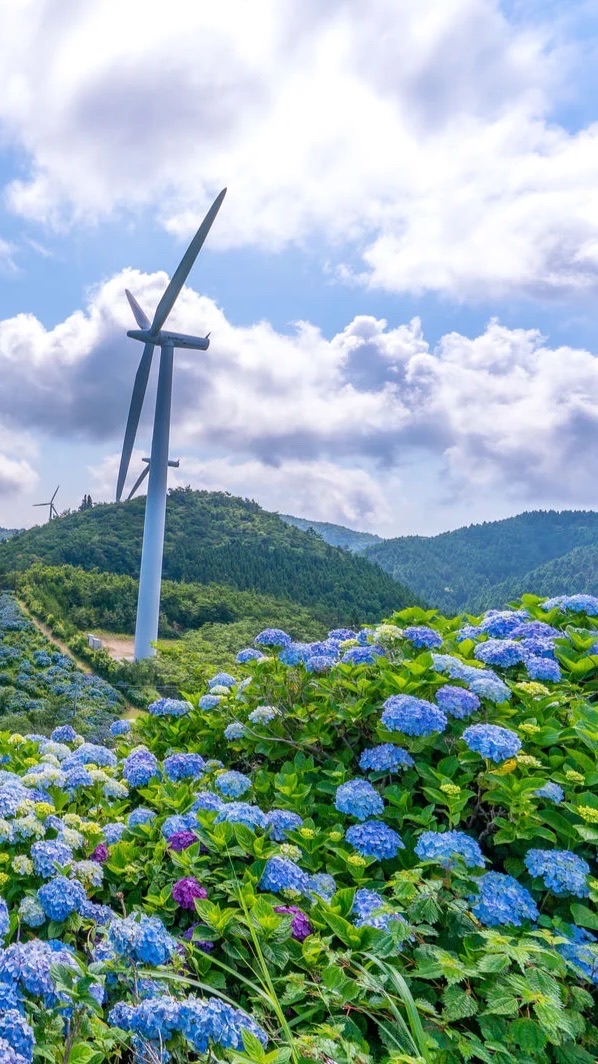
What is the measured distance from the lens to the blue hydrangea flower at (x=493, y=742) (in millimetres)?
2971

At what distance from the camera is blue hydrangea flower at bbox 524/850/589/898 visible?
261cm

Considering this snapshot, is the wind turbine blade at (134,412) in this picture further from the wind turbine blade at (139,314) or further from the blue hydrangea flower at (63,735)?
the blue hydrangea flower at (63,735)

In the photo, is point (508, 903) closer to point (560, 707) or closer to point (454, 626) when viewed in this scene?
point (560, 707)

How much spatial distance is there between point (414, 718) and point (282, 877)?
2.89 feet

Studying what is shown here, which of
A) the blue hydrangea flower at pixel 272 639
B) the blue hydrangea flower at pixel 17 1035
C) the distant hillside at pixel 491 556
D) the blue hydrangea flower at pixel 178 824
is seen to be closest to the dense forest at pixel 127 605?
the blue hydrangea flower at pixel 272 639

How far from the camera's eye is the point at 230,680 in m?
4.96

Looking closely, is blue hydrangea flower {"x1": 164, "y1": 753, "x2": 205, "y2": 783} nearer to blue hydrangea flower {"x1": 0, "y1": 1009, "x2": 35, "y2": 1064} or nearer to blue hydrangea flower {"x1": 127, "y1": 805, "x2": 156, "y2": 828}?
blue hydrangea flower {"x1": 127, "y1": 805, "x2": 156, "y2": 828}

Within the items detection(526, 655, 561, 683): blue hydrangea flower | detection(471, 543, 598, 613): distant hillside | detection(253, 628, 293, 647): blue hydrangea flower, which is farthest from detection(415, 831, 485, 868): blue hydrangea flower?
detection(471, 543, 598, 613): distant hillside

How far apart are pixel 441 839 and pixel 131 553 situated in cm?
5650

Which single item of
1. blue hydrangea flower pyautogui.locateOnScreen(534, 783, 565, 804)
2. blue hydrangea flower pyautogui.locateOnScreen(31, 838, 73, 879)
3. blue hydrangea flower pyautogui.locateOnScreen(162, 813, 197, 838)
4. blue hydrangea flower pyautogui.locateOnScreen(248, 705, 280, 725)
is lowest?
blue hydrangea flower pyautogui.locateOnScreen(31, 838, 73, 879)

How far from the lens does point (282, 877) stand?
2.59 metres

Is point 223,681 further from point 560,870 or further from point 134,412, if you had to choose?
point 134,412

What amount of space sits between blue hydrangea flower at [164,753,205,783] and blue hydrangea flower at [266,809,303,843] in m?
0.79

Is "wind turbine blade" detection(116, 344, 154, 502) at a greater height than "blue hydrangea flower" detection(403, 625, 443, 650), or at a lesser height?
greater
